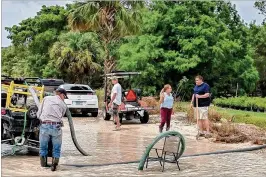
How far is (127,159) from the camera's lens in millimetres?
10719

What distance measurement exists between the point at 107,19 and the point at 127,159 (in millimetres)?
16607

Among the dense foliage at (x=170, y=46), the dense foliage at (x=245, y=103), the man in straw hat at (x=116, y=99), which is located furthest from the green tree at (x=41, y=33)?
the man in straw hat at (x=116, y=99)

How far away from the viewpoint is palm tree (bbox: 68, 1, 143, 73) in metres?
26.5

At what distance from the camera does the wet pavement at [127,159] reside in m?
9.12

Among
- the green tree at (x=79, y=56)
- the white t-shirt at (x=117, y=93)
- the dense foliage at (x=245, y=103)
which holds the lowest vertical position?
the dense foliage at (x=245, y=103)

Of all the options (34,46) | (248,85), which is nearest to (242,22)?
(248,85)

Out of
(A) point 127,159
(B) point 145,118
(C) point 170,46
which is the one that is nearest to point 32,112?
(A) point 127,159

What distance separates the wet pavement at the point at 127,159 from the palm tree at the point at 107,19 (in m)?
11.8

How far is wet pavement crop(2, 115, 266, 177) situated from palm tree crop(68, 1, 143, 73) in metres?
11.8

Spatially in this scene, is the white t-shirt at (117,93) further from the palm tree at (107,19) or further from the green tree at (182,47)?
the green tree at (182,47)

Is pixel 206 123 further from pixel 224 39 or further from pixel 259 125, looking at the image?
pixel 224 39

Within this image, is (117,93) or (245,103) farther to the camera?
(245,103)

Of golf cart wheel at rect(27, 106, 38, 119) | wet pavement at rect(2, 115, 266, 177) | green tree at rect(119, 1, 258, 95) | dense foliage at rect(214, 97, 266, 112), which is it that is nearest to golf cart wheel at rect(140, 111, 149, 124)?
wet pavement at rect(2, 115, 266, 177)

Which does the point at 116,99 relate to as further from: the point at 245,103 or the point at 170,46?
the point at 170,46
